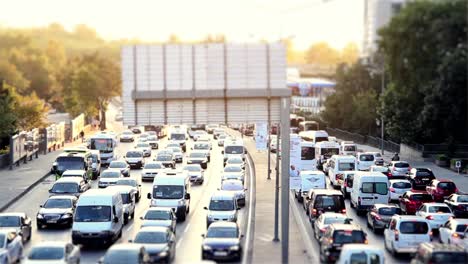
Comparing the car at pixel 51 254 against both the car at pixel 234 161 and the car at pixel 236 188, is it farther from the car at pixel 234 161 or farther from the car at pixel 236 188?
the car at pixel 234 161

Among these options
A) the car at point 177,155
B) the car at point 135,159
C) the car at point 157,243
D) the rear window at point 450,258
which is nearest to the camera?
the rear window at point 450,258

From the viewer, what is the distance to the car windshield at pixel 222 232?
108 ft

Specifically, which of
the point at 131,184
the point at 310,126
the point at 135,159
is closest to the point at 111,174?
the point at 131,184

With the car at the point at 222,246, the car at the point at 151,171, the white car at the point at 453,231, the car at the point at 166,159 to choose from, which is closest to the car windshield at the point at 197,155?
the car at the point at 166,159

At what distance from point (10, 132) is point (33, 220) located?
30.3 m

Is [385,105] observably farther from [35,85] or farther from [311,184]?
[35,85]

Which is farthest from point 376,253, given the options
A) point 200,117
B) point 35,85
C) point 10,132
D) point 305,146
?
point 35,85

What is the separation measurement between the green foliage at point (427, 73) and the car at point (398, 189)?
30621mm

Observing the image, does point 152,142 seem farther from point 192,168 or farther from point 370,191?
point 370,191

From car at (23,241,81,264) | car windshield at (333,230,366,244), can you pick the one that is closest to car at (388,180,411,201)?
car windshield at (333,230,366,244)

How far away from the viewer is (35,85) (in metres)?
192

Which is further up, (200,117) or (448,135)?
(200,117)

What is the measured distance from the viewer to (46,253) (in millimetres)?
27953

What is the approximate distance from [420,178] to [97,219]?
2597cm
